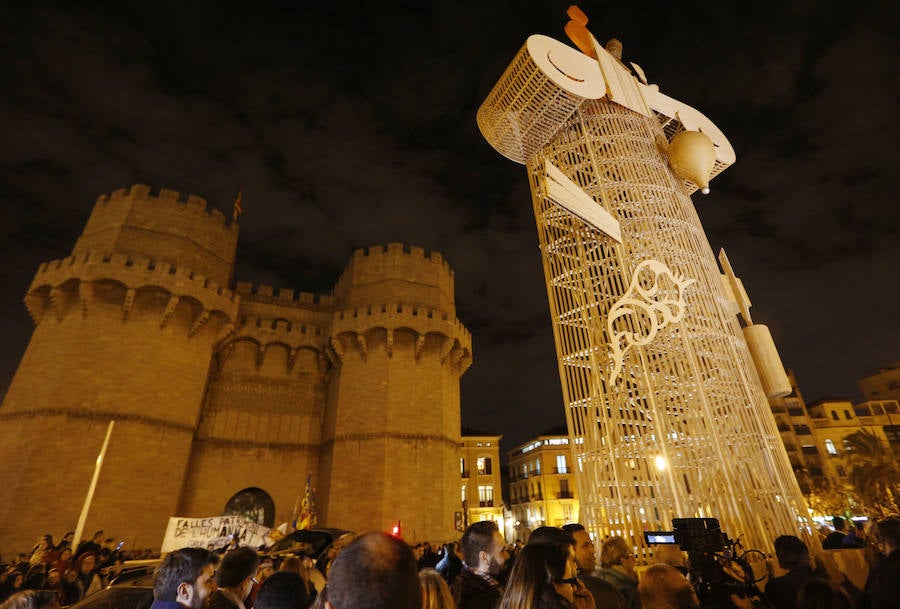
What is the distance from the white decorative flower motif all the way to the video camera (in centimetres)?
457

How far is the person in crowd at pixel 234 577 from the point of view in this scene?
3278mm

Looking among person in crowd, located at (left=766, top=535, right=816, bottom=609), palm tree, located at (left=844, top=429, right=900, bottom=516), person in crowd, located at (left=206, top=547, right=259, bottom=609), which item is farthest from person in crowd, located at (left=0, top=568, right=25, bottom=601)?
palm tree, located at (left=844, top=429, right=900, bottom=516)

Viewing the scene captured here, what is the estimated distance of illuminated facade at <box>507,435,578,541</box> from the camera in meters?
41.3

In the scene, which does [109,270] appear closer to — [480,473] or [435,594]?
[435,594]

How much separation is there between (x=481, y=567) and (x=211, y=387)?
19899mm

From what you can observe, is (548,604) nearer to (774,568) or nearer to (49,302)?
(774,568)

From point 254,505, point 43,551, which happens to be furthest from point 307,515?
point 43,551

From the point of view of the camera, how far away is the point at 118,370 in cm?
1589

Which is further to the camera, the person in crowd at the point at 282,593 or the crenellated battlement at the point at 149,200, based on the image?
the crenellated battlement at the point at 149,200

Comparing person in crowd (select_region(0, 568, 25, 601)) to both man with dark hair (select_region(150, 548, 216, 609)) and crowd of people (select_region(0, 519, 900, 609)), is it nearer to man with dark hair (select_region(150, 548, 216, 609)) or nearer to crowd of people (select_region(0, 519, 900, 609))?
crowd of people (select_region(0, 519, 900, 609))

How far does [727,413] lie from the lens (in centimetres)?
860

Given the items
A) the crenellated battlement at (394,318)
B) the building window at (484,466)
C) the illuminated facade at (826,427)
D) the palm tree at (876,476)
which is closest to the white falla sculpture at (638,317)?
the crenellated battlement at (394,318)

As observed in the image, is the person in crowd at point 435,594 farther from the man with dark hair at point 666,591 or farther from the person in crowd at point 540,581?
the man with dark hair at point 666,591

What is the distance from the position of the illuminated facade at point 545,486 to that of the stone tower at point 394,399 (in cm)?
2550
